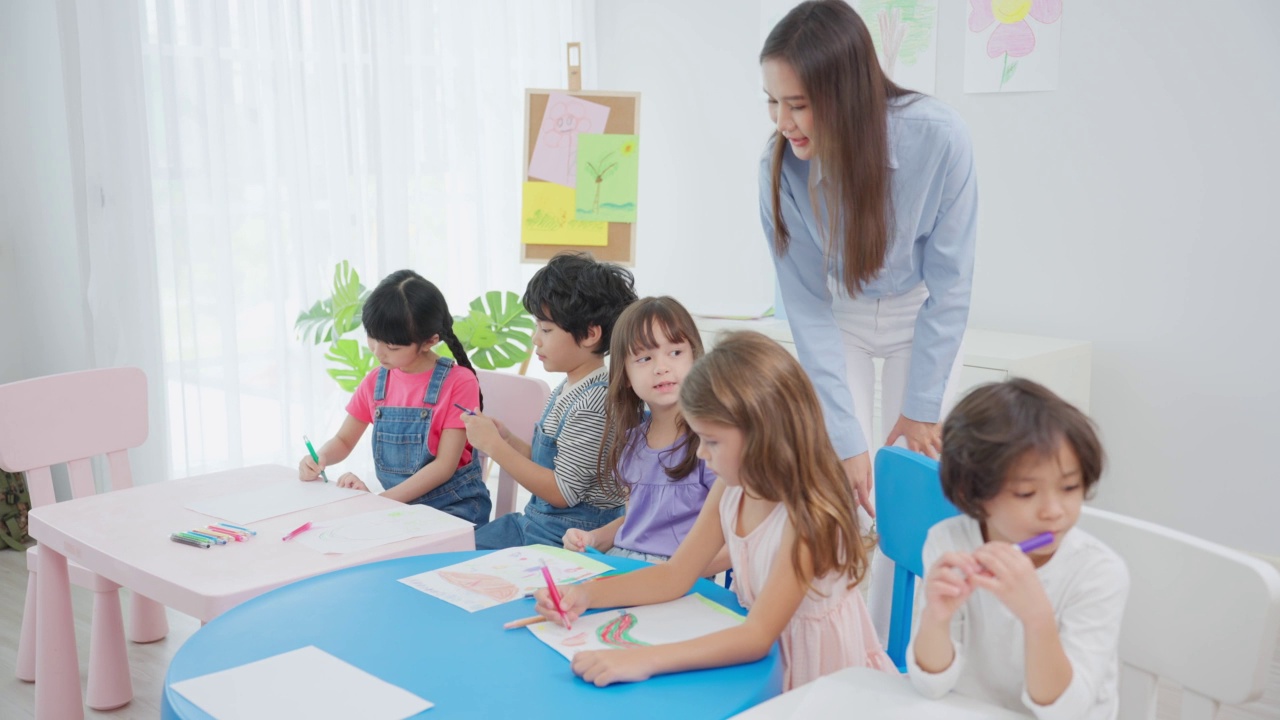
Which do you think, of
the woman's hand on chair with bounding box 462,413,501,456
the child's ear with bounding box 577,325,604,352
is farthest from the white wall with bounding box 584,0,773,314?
the woman's hand on chair with bounding box 462,413,501,456

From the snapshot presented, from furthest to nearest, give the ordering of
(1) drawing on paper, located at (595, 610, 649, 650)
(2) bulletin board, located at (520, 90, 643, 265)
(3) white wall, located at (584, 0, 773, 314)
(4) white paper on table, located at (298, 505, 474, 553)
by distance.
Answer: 1. (3) white wall, located at (584, 0, 773, 314)
2. (2) bulletin board, located at (520, 90, 643, 265)
3. (4) white paper on table, located at (298, 505, 474, 553)
4. (1) drawing on paper, located at (595, 610, 649, 650)

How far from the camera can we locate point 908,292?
1916 mm

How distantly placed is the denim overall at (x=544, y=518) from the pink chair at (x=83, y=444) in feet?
2.53

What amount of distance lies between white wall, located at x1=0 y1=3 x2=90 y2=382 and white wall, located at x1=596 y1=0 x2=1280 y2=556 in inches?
111

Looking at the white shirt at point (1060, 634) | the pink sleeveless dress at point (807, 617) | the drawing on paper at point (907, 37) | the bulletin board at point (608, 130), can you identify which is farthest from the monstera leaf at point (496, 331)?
the white shirt at point (1060, 634)

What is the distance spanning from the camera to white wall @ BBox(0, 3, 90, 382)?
3.33m

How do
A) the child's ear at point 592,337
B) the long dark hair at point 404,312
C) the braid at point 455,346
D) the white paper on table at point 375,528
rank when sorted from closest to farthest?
the white paper on table at point 375,528 → the child's ear at point 592,337 → the long dark hair at point 404,312 → the braid at point 455,346

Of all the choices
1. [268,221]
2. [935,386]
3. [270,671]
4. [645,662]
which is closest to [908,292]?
[935,386]

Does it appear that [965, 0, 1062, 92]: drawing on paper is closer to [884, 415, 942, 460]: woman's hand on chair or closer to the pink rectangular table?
[884, 415, 942, 460]: woman's hand on chair

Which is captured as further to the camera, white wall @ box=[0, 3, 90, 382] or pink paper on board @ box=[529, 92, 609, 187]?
pink paper on board @ box=[529, 92, 609, 187]

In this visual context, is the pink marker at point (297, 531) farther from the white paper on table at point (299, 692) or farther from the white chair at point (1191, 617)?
the white chair at point (1191, 617)

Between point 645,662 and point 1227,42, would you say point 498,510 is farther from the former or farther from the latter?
point 1227,42

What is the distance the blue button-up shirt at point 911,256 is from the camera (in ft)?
5.72

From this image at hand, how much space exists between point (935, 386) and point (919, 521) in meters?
0.51
